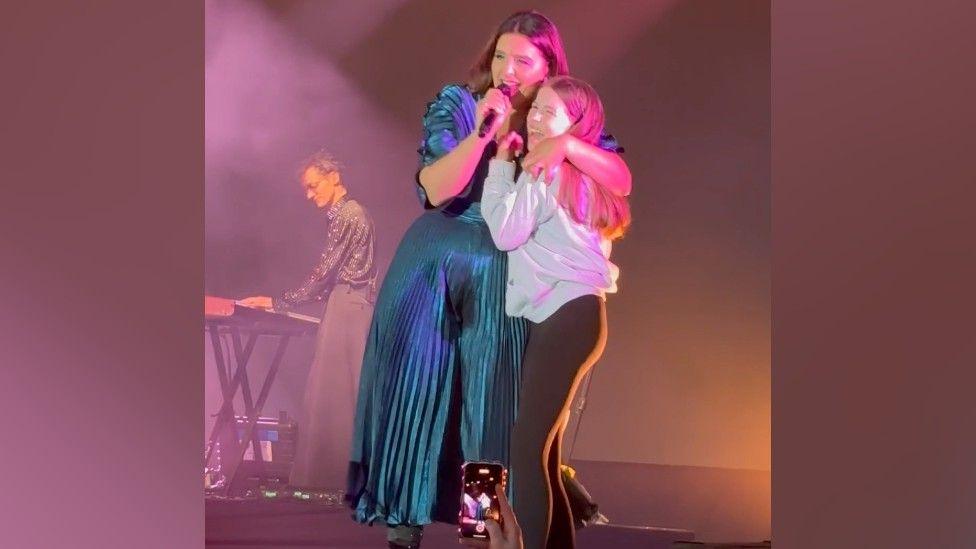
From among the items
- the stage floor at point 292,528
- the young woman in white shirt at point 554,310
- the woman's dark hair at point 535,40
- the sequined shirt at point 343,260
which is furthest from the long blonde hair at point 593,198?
the stage floor at point 292,528

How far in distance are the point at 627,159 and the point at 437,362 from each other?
0.67 m

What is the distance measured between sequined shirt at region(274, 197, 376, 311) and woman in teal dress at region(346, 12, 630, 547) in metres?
0.07

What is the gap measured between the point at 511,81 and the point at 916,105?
94 centimetres

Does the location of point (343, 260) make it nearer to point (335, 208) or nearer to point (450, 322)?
point (335, 208)

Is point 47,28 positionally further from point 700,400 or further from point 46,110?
point 700,400

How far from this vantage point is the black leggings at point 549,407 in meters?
2.77

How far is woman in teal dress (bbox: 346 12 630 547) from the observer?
2805 millimetres

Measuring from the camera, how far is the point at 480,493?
2574 millimetres

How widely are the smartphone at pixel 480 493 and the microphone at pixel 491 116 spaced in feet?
2.64

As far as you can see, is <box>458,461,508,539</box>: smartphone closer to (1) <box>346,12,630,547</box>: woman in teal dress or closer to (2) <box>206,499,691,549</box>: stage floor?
(1) <box>346,12,630,547</box>: woman in teal dress

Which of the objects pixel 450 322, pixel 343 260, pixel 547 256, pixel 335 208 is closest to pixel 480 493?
pixel 450 322

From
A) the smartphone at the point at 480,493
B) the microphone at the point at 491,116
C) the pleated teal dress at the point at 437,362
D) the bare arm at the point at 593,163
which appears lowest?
the smartphone at the point at 480,493

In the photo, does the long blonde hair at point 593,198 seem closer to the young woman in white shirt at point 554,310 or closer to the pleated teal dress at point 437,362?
the young woman in white shirt at point 554,310

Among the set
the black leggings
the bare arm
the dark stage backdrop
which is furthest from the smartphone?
the bare arm
